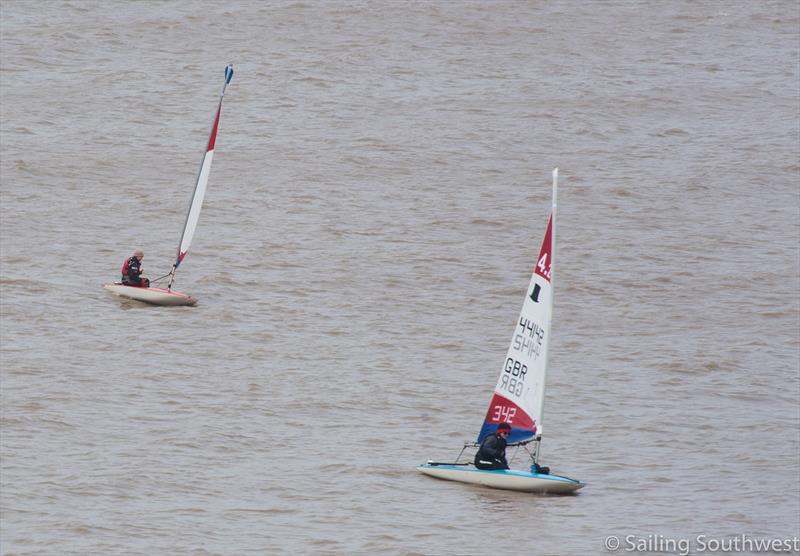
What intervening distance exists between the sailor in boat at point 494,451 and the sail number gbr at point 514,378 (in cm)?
50

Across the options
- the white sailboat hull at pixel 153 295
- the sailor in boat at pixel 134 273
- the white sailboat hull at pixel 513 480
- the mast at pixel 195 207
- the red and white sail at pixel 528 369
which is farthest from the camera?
the mast at pixel 195 207

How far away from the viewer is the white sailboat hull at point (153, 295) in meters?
28.1

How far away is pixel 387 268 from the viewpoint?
1296 inches

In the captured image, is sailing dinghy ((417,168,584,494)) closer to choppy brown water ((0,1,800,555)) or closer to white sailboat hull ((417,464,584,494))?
white sailboat hull ((417,464,584,494))

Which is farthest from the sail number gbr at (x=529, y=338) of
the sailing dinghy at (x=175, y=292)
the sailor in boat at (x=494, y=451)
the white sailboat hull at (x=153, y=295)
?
the white sailboat hull at (x=153, y=295)

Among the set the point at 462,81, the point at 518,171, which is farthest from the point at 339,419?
the point at 462,81

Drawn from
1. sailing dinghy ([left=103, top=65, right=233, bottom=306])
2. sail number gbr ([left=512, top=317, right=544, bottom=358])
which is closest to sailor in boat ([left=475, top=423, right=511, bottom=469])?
sail number gbr ([left=512, top=317, right=544, bottom=358])

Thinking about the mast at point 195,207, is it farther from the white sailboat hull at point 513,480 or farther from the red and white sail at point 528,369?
the white sailboat hull at point 513,480

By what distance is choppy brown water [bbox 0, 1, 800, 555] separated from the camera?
62.1 feet

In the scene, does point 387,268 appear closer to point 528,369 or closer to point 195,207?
point 195,207

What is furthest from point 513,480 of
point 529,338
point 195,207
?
point 195,207

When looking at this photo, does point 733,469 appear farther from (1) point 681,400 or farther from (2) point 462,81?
(2) point 462,81

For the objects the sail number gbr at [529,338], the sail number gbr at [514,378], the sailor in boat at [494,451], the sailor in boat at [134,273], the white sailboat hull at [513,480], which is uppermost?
the sailor in boat at [134,273]

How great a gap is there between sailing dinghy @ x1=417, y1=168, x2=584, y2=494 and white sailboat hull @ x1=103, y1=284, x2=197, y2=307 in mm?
9859
